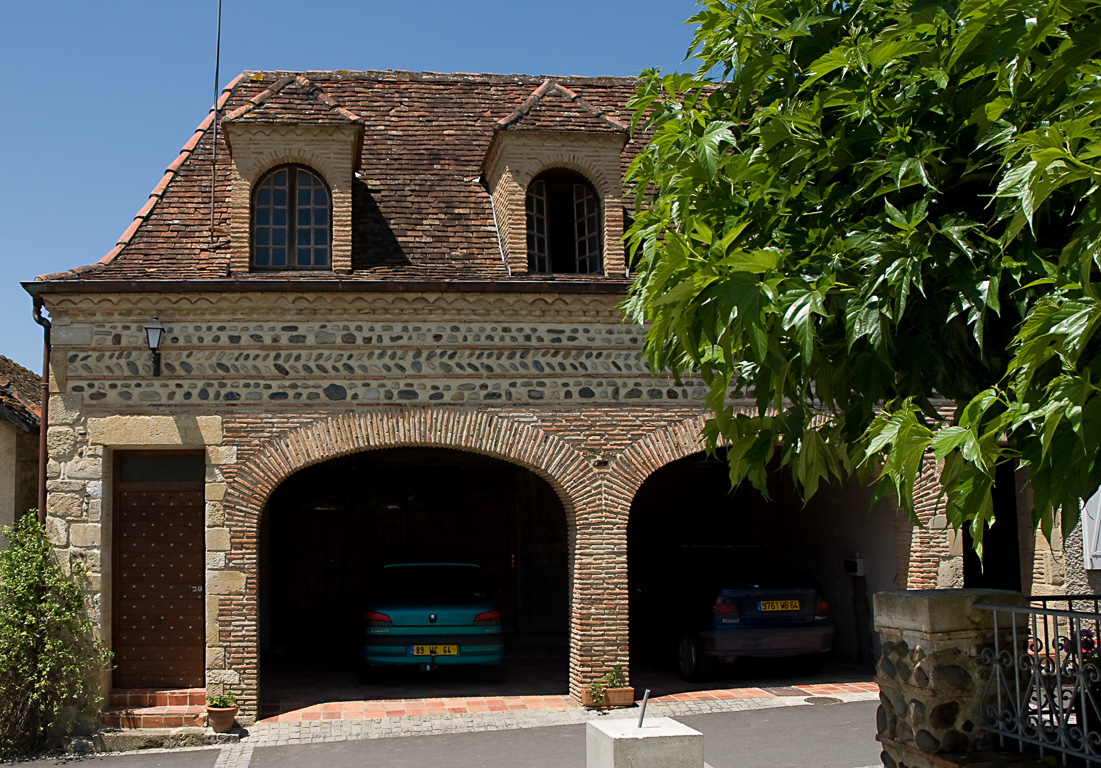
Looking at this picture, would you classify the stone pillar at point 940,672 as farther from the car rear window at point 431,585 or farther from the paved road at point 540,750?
the car rear window at point 431,585

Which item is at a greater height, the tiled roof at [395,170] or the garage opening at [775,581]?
the tiled roof at [395,170]

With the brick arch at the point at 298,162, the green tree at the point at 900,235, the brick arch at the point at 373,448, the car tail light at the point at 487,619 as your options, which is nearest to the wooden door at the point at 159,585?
the brick arch at the point at 373,448

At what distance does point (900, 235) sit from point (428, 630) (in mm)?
8265

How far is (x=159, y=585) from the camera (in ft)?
32.7

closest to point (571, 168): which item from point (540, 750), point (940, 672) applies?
point (540, 750)

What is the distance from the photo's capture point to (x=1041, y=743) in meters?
4.54

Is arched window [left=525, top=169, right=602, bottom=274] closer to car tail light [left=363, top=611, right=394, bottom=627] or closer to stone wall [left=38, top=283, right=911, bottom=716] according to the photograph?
stone wall [left=38, top=283, right=911, bottom=716]

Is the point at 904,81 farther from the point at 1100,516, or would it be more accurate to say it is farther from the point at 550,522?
the point at 550,522

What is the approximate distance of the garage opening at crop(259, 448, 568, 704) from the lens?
14.7m

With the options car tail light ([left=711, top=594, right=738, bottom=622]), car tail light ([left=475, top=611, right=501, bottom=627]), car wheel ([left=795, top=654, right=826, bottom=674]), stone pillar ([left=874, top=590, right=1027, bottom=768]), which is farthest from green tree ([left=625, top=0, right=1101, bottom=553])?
car wheel ([left=795, top=654, right=826, bottom=674])

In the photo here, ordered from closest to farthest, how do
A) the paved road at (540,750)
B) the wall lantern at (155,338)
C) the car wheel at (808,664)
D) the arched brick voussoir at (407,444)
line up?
the paved road at (540,750) → the wall lantern at (155,338) → the arched brick voussoir at (407,444) → the car wheel at (808,664)

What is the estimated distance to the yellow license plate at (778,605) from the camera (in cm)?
1117

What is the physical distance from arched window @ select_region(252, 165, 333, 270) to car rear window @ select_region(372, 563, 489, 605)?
3.81 m

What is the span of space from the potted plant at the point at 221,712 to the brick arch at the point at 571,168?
6.26m
